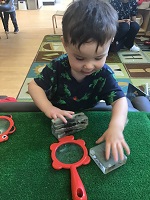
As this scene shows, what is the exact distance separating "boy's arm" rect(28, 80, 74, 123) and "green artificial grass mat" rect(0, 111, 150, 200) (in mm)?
46

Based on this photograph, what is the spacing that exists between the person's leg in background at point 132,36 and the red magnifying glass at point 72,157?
1.74 metres

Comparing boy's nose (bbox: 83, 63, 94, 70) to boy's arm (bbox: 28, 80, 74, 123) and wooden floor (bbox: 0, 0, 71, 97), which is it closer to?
boy's arm (bbox: 28, 80, 74, 123)

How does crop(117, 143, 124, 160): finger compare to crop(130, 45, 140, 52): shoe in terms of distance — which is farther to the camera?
crop(130, 45, 140, 52): shoe

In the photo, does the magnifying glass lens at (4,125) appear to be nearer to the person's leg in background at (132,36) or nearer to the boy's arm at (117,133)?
the boy's arm at (117,133)

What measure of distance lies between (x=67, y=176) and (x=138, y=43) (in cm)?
206

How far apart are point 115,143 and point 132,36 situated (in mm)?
1777

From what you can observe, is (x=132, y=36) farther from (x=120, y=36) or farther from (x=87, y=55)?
(x=87, y=55)

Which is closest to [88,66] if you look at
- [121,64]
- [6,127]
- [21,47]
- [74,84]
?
[74,84]

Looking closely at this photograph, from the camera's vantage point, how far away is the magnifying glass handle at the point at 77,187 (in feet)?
1.19

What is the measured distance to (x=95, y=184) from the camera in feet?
1.29

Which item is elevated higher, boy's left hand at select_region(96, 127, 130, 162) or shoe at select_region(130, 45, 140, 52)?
boy's left hand at select_region(96, 127, 130, 162)

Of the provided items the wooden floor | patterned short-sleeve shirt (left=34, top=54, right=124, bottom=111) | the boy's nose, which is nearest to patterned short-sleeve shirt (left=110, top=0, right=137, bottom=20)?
the wooden floor

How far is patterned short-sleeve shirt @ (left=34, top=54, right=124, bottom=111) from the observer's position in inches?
22.2

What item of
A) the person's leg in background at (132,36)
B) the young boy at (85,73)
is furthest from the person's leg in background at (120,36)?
the young boy at (85,73)
